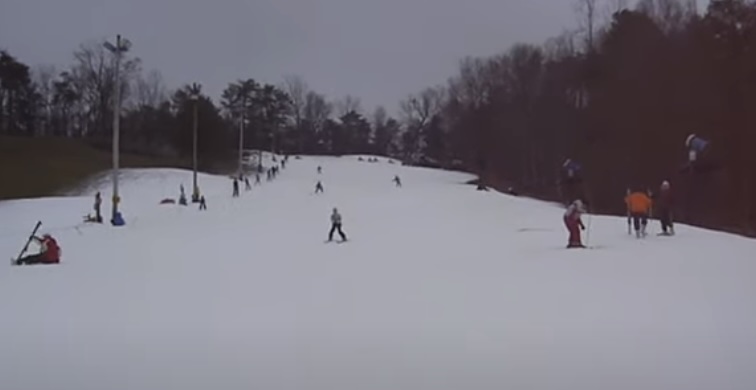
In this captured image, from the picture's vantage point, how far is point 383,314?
9148 millimetres

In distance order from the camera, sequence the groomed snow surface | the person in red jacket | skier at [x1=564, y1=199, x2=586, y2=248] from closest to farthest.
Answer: the groomed snow surface, the person in red jacket, skier at [x1=564, y1=199, x2=586, y2=248]

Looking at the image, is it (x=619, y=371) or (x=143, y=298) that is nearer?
(x=619, y=371)

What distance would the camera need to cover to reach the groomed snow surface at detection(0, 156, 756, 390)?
240 inches


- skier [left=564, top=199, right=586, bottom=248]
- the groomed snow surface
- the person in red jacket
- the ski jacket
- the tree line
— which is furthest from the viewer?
the tree line

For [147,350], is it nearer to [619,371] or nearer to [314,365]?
Answer: [314,365]

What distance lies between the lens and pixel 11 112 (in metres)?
15.3

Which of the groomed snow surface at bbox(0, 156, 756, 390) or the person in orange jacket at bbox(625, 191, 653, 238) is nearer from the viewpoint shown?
the groomed snow surface at bbox(0, 156, 756, 390)

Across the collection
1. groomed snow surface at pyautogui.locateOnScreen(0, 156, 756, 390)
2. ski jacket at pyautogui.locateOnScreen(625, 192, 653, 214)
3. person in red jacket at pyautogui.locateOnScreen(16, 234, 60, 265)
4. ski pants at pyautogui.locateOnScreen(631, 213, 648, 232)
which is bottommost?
person in red jacket at pyautogui.locateOnScreen(16, 234, 60, 265)

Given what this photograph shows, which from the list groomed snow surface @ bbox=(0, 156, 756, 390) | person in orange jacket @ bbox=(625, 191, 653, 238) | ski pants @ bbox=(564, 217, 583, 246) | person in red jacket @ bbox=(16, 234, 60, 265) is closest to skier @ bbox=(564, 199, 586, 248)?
ski pants @ bbox=(564, 217, 583, 246)

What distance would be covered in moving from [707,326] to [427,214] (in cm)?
2842

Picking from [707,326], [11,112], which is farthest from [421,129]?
[707,326]

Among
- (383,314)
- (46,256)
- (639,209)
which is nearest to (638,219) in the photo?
(639,209)

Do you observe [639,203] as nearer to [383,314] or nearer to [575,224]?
[575,224]

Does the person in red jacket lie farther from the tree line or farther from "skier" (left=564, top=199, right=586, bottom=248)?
"skier" (left=564, top=199, right=586, bottom=248)
